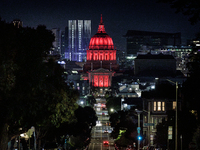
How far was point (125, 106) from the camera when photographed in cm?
10769

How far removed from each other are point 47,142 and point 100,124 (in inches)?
2130

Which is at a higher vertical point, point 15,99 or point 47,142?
point 15,99

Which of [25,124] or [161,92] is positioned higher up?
[161,92]

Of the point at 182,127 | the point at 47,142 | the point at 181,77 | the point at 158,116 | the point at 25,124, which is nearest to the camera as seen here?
the point at 25,124

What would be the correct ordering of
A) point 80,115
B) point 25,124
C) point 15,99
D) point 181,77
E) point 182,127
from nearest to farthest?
point 15,99, point 25,124, point 182,127, point 80,115, point 181,77

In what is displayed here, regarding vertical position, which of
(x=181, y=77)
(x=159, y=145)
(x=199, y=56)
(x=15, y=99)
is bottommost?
(x=159, y=145)

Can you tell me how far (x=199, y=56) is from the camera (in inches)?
1288

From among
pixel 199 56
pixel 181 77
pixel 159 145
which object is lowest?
pixel 159 145

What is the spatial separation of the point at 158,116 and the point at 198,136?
30492mm

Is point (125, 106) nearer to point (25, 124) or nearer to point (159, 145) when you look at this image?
point (159, 145)

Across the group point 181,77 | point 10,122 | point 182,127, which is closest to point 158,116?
point 182,127

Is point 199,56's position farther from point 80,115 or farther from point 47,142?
point 80,115

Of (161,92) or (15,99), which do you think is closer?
(15,99)

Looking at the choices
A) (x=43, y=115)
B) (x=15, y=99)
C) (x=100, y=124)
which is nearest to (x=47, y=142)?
(x=43, y=115)
